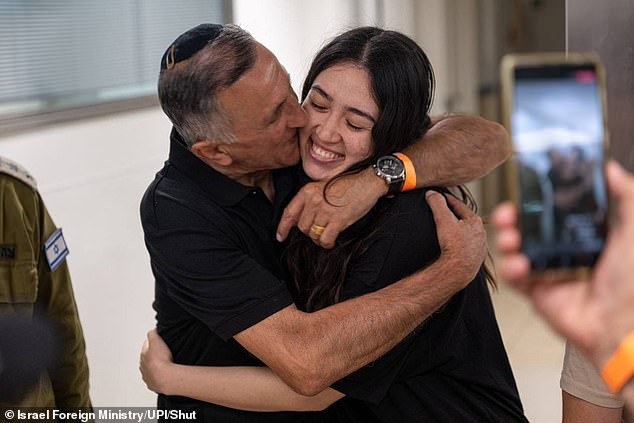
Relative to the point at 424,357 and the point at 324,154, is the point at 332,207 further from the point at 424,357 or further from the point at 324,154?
the point at 424,357

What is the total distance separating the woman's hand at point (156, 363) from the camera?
1.80m

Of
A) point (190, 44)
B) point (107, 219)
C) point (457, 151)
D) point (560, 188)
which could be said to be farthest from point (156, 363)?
point (107, 219)

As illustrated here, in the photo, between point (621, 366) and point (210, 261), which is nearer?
point (621, 366)

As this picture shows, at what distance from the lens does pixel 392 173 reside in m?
1.75

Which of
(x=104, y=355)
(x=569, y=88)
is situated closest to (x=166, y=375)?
(x=569, y=88)

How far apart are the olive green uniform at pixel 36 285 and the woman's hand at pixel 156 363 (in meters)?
0.20

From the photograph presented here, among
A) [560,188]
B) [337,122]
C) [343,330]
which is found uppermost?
[560,188]

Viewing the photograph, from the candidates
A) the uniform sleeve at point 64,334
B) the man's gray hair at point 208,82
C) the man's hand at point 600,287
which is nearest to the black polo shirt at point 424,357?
the man's gray hair at point 208,82

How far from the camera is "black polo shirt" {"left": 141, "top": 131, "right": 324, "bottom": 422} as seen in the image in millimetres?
1651

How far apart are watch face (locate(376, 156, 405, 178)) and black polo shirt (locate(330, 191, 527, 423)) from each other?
49 mm

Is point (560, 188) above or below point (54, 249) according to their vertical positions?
above

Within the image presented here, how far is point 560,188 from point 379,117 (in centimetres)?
98

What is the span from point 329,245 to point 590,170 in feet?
3.19

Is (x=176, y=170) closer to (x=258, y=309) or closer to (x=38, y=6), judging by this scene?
(x=258, y=309)
